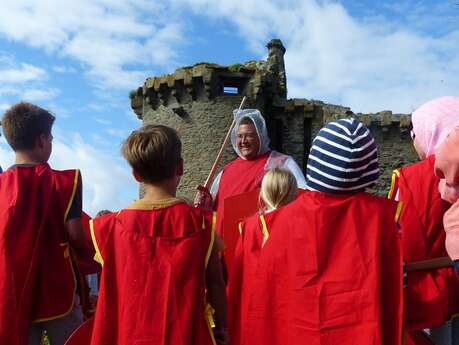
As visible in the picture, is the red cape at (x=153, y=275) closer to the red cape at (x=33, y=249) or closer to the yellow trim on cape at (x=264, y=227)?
the yellow trim on cape at (x=264, y=227)

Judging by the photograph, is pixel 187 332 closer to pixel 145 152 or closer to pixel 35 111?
pixel 145 152

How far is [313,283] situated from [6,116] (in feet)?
6.70

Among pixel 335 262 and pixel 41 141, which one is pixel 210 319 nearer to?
pixel 335 262

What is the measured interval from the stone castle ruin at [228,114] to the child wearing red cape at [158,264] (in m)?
13.8

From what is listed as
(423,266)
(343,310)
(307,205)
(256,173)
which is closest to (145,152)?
(307,205)

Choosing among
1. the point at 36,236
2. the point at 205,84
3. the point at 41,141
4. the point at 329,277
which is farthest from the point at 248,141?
the point at 205,84

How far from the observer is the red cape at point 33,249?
2777mm

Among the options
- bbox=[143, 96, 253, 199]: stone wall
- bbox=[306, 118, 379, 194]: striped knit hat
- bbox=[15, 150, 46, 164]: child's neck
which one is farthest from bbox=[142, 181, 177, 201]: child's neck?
bbox=[143, 96, 253, 199]: stone wall

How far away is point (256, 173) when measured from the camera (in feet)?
15.1

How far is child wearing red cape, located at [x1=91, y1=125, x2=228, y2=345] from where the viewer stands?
7.43 ft

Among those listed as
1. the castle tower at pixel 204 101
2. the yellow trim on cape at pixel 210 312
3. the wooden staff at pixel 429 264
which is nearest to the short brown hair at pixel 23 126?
the yellow trim on cape at pixel 210 312

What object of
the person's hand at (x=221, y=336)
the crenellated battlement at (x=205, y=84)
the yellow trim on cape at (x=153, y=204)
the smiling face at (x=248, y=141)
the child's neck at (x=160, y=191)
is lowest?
the person's hand at (x=221, y=336)

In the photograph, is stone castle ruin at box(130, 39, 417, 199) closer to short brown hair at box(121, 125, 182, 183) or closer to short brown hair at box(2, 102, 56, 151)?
short brown hair at box(2, 102, 56, 151)

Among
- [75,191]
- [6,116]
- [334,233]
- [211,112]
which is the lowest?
[334,233]
